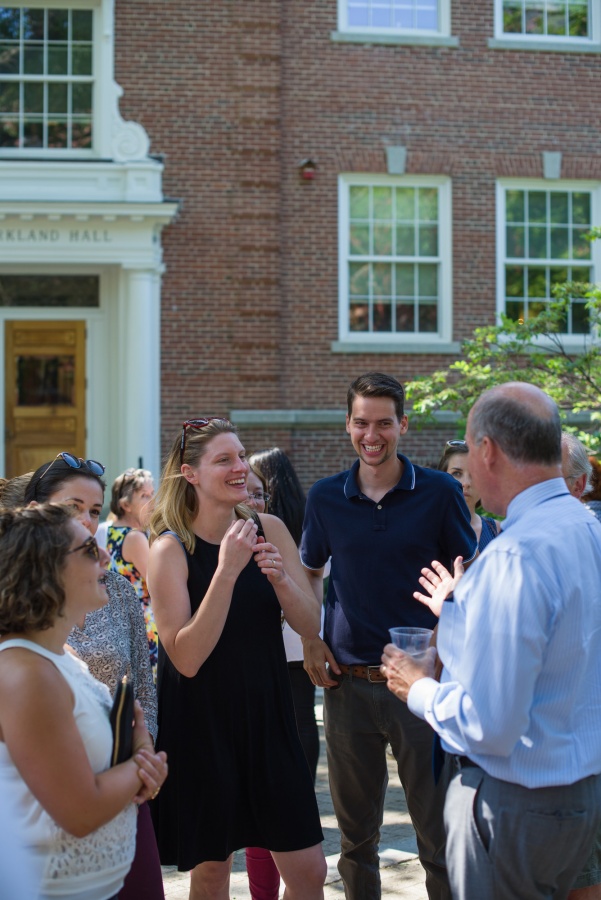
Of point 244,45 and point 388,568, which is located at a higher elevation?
point 244,45

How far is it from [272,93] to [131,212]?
8.76 feet

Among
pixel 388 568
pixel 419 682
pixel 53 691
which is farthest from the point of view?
pixel 388 568

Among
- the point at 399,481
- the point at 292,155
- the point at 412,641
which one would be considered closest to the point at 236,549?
the point at 412,641

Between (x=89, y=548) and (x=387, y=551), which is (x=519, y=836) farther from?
(x=387, y=551)

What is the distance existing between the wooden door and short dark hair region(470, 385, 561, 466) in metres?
12.3

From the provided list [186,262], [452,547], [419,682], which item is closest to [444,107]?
[186,262]

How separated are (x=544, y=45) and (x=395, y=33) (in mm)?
2170

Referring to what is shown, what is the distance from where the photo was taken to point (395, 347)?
14688mm

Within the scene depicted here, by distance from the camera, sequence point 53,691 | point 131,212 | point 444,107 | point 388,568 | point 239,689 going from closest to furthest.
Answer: point 53,691 → point 239,689 → point 388,568 → point 131,212 → point 444,107

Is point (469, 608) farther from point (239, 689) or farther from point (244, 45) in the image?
point (244, 45)

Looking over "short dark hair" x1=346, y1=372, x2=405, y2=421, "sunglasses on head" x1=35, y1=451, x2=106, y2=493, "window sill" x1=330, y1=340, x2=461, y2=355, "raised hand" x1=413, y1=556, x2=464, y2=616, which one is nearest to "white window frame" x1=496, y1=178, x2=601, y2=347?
"window sill" x1=330, y1=340, x2=461, y2=355

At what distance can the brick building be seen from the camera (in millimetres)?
14117

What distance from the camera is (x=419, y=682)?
9.45 ft

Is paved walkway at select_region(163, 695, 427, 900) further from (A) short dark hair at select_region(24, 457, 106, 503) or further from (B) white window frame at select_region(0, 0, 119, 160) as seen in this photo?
(B) white window frame at select_region(0, 0, 119, 160)
